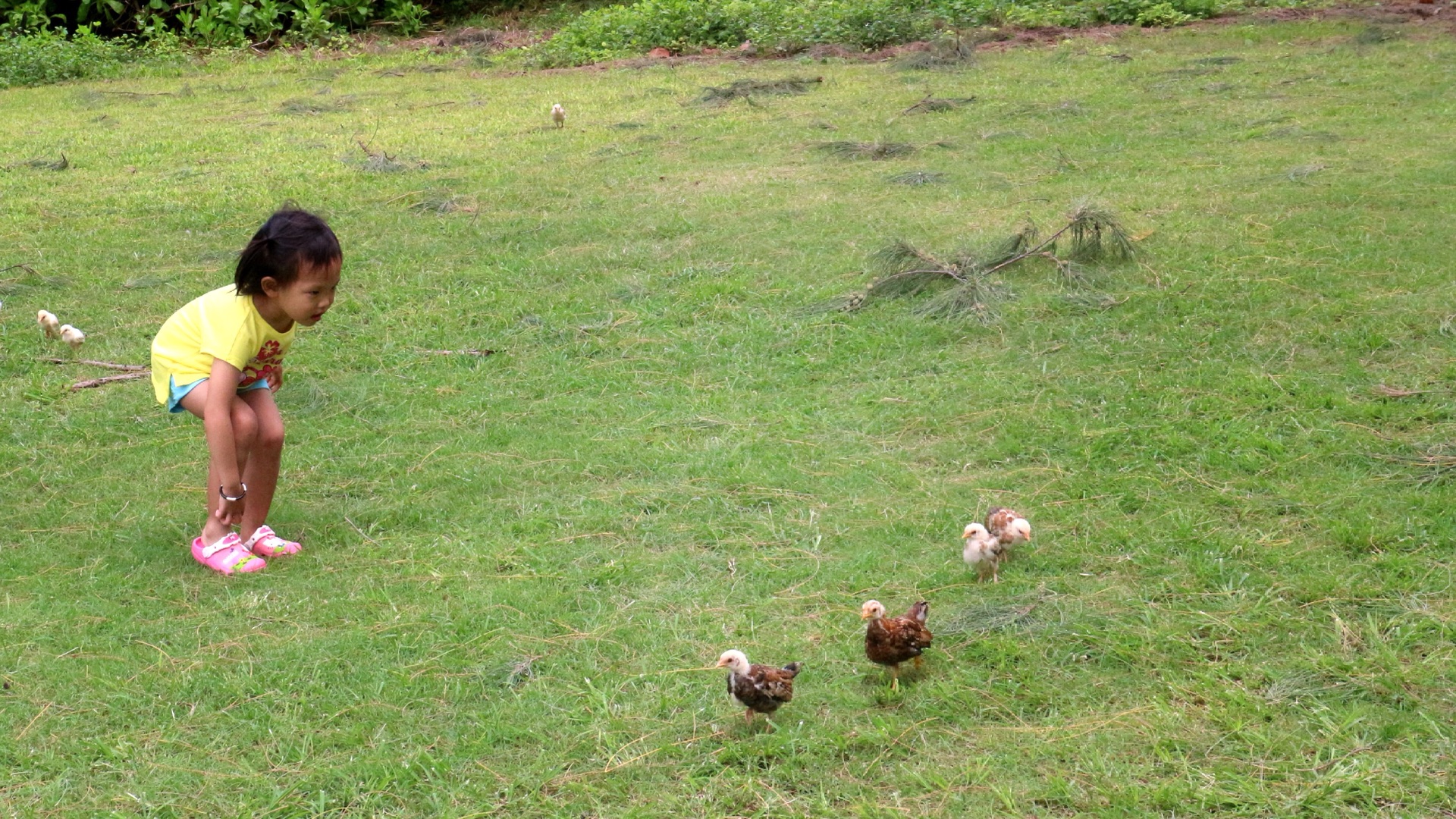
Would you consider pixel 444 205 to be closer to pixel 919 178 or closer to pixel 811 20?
pixel 919 178

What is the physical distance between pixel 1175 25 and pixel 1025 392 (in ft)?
37.1

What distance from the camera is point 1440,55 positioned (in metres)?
11.7

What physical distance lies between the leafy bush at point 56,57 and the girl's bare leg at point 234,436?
1493 cm

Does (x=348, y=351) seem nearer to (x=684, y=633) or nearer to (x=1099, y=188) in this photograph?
(x=684, y=633)

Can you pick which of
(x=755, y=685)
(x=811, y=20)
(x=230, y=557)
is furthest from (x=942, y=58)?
(x=755, y=685)

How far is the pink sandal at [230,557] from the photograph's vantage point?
420 cm

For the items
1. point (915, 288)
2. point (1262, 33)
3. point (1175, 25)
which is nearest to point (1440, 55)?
point (1262, 33)

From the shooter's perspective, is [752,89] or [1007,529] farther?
[752,89]

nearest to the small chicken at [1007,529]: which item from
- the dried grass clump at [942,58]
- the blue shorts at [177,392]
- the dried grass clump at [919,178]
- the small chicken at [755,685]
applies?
the small chicken at [755,685]

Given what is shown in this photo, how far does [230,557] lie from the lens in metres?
4.22

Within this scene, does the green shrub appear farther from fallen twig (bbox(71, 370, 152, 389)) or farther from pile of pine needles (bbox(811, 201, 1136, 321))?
fallen twig (bbox(71, 370, 152, 389))

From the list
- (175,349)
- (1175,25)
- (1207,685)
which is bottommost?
(1175,25)

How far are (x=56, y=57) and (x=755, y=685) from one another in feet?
57.6

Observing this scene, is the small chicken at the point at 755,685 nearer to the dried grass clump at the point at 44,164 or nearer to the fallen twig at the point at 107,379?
→ the fallen twig at the point at 107,379
